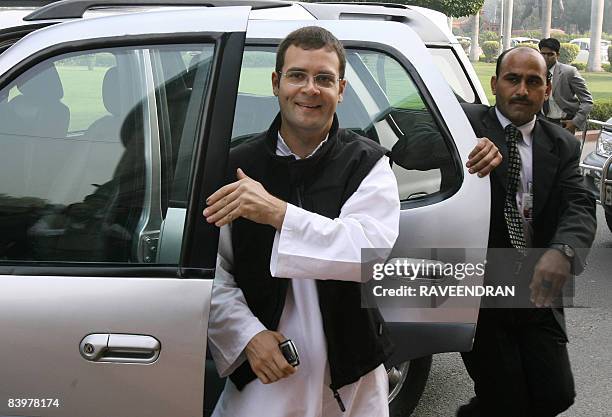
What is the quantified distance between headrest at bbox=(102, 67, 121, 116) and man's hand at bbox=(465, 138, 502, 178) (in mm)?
1144

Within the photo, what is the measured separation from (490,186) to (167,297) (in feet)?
3.94

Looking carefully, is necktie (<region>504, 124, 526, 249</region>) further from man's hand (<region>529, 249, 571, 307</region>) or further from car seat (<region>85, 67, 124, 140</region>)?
car seat (<region>85, 67, 124, 140</region>)

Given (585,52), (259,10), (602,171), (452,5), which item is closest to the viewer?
(259,10)

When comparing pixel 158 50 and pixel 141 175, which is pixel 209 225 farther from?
pixel 158 50

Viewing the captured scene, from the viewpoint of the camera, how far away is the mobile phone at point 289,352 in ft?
7.04

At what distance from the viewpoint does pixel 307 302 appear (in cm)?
221

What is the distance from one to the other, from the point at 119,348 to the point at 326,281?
0.57m

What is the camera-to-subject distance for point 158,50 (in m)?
2.51

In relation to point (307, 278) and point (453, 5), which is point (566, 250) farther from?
point (453, 5)

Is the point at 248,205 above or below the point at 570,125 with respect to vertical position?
above

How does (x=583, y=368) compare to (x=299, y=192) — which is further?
(x=583, y=368)

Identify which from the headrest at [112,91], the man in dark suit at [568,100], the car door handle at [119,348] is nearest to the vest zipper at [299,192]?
the car door handle at [119,348]

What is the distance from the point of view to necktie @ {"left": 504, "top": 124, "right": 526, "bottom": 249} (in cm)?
297

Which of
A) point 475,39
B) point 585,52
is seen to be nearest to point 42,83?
point 475,39
